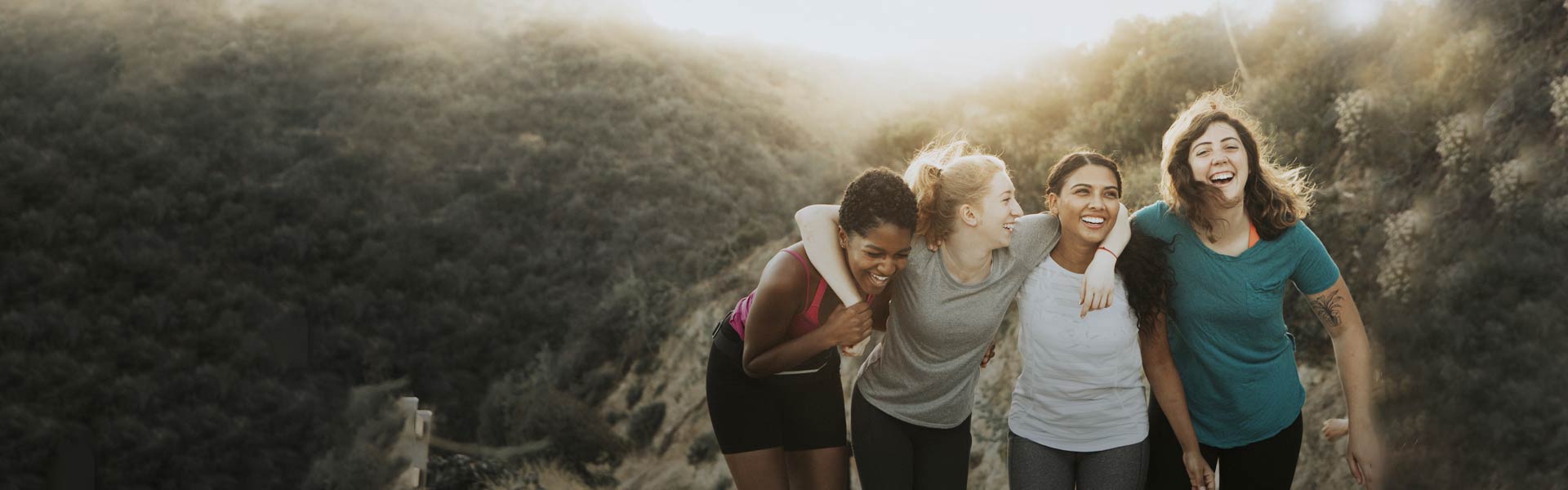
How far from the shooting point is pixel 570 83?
774 inches

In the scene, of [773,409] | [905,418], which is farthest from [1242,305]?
[773,409]

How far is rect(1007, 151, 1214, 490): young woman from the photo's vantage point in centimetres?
275

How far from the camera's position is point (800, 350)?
2.86m

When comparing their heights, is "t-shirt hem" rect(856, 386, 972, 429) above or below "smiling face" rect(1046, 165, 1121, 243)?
below

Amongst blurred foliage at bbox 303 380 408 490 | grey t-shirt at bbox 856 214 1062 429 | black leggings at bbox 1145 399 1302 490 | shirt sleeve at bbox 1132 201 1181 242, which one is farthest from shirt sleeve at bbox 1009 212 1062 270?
blurred foliage at bbox 303 380 408 490

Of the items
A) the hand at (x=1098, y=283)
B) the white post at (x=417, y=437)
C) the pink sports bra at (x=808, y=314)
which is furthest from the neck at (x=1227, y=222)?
the white post at (x=417, y=437)

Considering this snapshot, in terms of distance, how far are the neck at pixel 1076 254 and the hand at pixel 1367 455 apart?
3.24 ft

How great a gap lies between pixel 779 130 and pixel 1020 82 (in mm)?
5369

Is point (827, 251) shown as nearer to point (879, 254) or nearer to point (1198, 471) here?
point (879, 254)

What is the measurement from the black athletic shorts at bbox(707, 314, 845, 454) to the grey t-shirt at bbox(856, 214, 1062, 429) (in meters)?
0.35

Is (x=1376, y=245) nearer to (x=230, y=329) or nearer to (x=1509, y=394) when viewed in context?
(x=1509, y=394)

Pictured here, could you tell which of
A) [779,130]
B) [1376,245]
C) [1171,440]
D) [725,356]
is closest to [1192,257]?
[1171,440]

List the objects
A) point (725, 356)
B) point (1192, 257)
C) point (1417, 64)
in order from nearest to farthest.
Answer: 1. point (1192, 257)
2. point (725, 356)
3. point (1417, 64)

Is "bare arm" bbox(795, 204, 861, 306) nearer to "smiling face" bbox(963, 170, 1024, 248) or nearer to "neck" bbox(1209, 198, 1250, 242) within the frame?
"smiling face" bbox(963, 170, 1024, 248)
